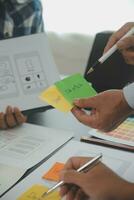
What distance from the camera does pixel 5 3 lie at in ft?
5.87

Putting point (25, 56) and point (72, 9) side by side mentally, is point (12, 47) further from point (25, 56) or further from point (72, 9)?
point (72, 9)

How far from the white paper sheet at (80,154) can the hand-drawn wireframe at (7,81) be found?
0.92ft

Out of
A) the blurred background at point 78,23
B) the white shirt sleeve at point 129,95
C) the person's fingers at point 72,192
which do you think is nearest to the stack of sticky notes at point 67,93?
the white shirt sleeve at point 129,95

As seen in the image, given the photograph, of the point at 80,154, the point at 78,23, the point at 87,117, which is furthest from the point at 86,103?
the point at 78,23

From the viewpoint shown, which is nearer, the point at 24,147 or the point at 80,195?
the point at 80,195

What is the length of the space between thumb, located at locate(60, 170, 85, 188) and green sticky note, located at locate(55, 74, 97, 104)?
235mm

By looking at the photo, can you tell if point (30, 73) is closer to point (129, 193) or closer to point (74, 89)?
point (74, 89)

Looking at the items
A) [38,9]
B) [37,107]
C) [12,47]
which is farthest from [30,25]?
[37,107]

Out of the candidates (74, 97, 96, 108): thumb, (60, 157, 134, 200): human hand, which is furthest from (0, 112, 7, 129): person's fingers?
(60, 157, 134, 200): human hand

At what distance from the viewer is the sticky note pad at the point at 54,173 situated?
0.87 metres

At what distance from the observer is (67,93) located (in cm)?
95

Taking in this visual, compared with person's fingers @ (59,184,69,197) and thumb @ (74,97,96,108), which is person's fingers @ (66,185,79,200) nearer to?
person's fingers @ (59,184,69,197)

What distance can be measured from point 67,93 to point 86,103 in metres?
0.08

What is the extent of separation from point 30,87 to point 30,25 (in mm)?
729
